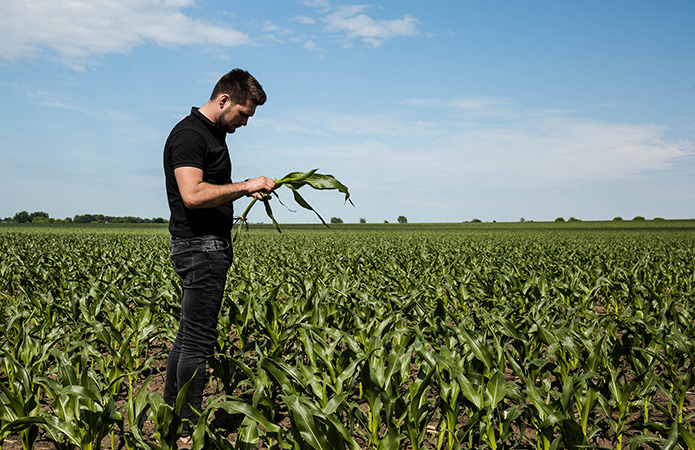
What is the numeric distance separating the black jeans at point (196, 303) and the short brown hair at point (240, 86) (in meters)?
0.98

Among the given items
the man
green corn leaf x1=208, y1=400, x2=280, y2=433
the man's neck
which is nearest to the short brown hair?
the man

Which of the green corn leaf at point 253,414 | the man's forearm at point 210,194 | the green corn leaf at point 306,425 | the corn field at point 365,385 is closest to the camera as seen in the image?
the green corn leaf at point 306,425

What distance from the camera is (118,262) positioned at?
438 inches

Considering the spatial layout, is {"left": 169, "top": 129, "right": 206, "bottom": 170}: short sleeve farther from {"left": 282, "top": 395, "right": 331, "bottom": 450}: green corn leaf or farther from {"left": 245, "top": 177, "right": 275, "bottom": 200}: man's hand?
{"left": 282, "top": 395, "right": 331, "bottom": 450}: green corn leaf

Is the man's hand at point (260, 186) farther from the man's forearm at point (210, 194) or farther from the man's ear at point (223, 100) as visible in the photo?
the man's ear at point (223, 100)

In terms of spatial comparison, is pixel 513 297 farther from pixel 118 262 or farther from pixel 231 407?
pixel 118 262

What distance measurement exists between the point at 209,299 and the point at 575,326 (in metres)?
3.50

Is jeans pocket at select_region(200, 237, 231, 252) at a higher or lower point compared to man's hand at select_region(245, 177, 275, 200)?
lower

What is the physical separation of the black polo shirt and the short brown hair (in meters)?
0.24

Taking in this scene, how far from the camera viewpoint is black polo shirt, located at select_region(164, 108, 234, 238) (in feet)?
9.81

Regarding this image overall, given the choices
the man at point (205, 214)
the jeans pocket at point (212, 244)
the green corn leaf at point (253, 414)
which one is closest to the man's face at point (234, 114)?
the man at point (205, 214)

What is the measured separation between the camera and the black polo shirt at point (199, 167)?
2990 millimetres

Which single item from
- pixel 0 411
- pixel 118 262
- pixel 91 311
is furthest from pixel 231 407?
pixel 118 262

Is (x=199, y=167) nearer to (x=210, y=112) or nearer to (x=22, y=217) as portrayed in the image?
(x=210, y=112)
